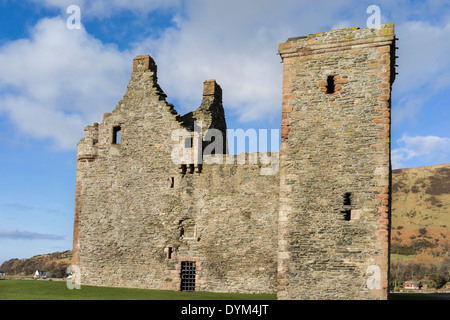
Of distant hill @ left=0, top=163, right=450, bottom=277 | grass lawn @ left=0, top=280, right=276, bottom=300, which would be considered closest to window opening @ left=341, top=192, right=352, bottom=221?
grass lawn @ left=0, top=280, right=276, bottom=300

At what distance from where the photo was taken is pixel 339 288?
16031mm

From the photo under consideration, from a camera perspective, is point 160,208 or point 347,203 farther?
point 160,208

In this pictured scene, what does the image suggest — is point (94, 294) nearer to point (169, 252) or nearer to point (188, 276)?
point (169, 252)

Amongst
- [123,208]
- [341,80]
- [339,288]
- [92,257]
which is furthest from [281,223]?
[92,257]

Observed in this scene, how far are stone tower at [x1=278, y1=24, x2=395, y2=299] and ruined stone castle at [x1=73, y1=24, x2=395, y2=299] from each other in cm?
4

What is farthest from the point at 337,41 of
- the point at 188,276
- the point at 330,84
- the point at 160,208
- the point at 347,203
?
the point at 188,276

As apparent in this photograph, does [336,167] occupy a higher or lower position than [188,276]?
higher

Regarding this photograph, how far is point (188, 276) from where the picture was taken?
69.8 feet

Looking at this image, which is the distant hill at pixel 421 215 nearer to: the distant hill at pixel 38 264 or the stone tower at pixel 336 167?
the distant hill at pixel 38 264

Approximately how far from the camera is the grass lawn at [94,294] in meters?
17.1

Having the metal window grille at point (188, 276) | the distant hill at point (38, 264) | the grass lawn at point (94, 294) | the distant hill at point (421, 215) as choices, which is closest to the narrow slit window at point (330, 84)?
the grass lawn at point (94, 294)

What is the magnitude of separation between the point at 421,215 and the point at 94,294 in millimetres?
66395

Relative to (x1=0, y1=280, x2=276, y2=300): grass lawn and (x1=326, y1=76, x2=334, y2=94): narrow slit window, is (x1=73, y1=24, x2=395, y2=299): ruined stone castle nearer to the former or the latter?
(x1=326, y1=76, x2=334, y2=94): narrow slit window
